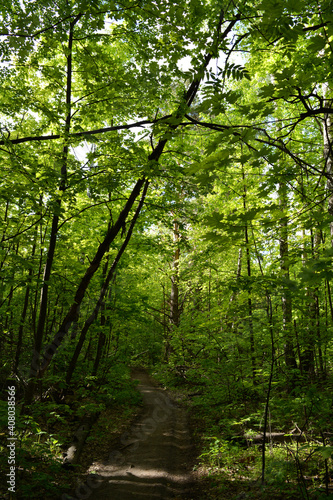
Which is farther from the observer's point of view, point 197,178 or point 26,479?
point 26,479

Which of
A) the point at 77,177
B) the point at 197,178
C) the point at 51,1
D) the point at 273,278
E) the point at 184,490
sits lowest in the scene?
the point at 184,490

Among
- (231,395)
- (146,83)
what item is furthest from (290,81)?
(231,395)

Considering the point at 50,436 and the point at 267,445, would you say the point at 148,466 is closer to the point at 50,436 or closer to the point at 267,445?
the point at 50,436

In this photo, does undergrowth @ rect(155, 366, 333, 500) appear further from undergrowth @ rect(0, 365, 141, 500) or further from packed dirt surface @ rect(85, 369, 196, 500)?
undergrowth @ rect(0, 365, 141, 500)

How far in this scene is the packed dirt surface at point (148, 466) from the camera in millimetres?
4879

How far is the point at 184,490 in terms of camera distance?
4988 mm

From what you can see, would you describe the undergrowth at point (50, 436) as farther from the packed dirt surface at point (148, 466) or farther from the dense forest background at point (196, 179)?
the packed dirt surface at point (148, 466)

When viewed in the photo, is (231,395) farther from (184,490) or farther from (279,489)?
(279,489)

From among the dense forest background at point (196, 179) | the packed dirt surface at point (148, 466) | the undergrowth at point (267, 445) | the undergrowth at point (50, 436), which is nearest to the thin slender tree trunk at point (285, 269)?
the dense forest background at point (196, 179)

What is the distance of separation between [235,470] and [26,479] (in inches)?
139

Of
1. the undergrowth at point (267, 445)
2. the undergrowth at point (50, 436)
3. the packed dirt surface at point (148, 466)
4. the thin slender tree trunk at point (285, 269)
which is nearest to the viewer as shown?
the thin slender tree trunk at point (285, 269)

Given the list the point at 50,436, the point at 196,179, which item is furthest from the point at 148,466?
the point at 196,179

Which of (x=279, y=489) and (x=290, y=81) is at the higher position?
(x=290, y=81)

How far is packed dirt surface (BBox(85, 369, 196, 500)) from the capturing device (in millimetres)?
4879
